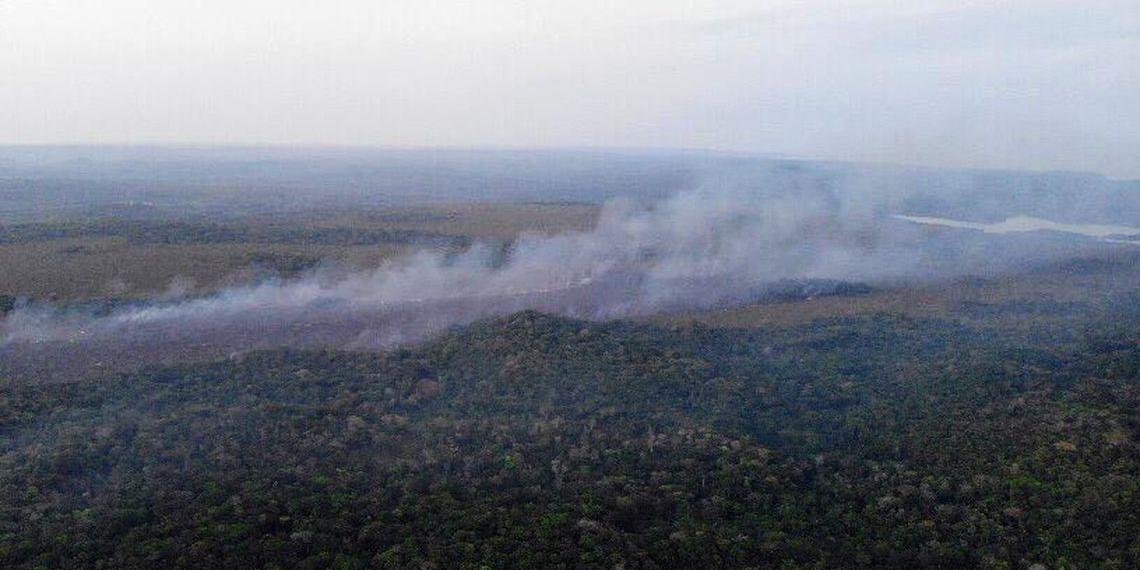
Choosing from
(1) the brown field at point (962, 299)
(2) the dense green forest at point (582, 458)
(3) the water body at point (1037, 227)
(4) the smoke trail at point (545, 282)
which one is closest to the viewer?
(2) the dense green forest at point (582, 458)

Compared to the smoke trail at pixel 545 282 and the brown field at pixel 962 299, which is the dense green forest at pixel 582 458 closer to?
the smoke trail at pixel 545 282

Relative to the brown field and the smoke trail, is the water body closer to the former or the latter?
the smoke trail

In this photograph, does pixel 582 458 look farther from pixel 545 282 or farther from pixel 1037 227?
pixel 1037 227

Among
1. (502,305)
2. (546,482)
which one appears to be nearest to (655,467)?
(546,482)

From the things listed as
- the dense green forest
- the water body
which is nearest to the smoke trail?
the dense green forest

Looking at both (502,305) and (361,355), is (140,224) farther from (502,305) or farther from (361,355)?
(361,355)

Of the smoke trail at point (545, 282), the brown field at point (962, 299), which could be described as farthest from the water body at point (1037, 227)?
the brown field at point (962, 299)

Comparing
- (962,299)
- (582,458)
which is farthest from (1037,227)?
(582,458)

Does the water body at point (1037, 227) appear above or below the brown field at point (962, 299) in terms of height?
above
